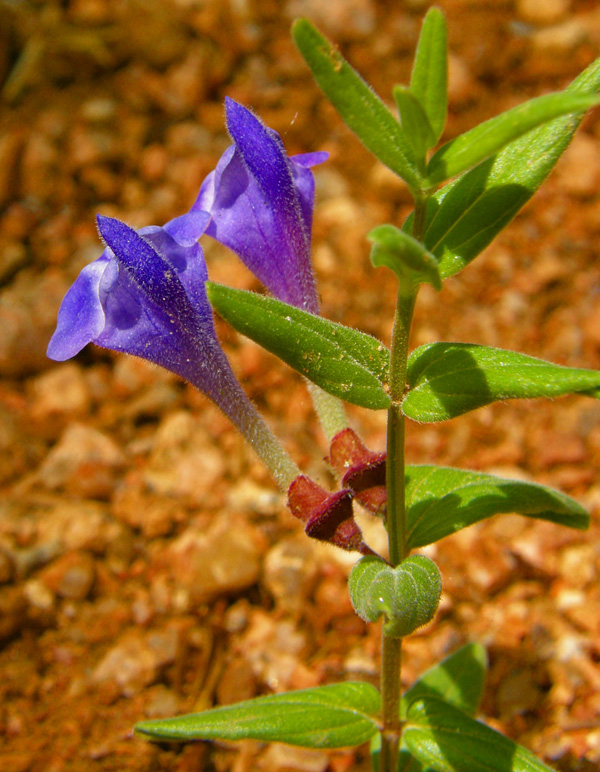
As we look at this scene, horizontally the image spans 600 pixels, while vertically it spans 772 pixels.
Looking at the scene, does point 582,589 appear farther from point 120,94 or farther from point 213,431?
point 120,94

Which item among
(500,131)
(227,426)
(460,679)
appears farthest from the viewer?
(227,426)

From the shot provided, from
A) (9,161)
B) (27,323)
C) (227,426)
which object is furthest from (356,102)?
(9,161)

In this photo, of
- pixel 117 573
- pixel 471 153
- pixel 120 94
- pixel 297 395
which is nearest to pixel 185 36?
pixel 120 94

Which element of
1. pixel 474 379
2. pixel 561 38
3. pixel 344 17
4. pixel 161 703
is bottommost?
pixel 161 703

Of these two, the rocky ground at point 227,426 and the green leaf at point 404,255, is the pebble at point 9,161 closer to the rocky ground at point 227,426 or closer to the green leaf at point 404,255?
the rocky ground at point 227,426

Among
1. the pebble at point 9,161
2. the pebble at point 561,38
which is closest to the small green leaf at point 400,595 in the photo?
the pebble at point 9,161

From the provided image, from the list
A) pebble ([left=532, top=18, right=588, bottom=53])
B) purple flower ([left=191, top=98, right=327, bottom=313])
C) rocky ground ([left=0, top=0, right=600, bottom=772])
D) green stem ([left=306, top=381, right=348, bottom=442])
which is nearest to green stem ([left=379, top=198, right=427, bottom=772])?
green stem ([left=306, top=381, right=348, bottom=442])

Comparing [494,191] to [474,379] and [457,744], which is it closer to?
[474,379]
